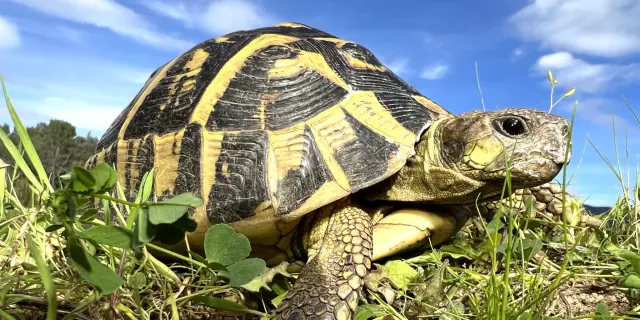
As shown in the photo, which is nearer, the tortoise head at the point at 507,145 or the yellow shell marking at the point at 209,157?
the tortoise head at the point at 507,145

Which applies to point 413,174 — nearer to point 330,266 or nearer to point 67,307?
point 330,266

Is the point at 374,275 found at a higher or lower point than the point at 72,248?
lower

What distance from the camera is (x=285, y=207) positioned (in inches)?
89.4

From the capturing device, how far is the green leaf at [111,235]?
101 centimetres

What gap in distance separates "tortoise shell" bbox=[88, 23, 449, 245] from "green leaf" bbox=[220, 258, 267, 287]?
0.93 metres

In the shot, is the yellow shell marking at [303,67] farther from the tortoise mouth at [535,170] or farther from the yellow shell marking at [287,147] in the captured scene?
the tortoise mouth at [535,170]

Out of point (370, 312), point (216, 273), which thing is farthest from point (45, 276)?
point (370, 312)

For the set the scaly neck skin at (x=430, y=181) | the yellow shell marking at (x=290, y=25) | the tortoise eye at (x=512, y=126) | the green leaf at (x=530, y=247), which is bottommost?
the green leaf at (x=530, y=247)

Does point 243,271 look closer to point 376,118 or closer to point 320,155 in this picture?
point 320,155

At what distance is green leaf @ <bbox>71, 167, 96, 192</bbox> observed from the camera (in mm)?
980

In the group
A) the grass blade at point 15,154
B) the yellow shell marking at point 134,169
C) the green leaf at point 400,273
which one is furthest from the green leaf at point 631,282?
the yellow shell marking at point 134,169

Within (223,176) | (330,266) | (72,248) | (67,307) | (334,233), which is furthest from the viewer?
(223,176)

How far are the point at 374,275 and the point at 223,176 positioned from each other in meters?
0.88

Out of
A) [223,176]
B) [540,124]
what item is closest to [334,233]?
[223,176]
